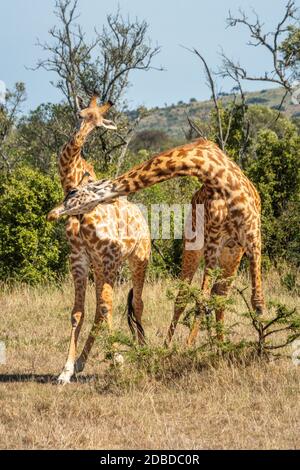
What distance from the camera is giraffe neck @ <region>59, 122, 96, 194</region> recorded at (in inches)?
321

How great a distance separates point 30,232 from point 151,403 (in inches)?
286

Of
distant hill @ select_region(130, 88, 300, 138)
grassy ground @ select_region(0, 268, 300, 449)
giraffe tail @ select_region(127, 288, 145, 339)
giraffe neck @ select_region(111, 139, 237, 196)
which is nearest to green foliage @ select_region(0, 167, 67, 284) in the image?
grassy ground @ select_region(0, 268, 300, 449)

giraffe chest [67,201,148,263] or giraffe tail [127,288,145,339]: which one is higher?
giraffe chest [67,201,148,263]

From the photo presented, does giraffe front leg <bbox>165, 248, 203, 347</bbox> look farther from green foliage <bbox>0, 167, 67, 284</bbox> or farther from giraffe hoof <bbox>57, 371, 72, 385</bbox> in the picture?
green foliage <bbox>0, 167, 67, 284</bbox>

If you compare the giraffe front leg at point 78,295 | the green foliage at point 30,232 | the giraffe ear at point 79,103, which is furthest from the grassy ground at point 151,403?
the green foliage at point 30,232

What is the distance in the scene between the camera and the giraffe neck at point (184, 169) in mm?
7254

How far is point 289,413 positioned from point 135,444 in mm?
1321

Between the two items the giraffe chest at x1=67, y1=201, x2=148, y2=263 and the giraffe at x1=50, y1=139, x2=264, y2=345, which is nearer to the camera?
the giraffe at x1=50, y1=139, x2=264, y2=345

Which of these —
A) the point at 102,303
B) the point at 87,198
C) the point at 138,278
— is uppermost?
the point at 87,198

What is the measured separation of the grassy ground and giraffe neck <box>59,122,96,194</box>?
192 centimetres

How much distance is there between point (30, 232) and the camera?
44.5 ft

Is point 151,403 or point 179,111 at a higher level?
point 179,111

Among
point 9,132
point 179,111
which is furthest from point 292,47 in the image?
point 179,111

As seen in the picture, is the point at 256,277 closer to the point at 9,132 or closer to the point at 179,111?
the point at 9,132
